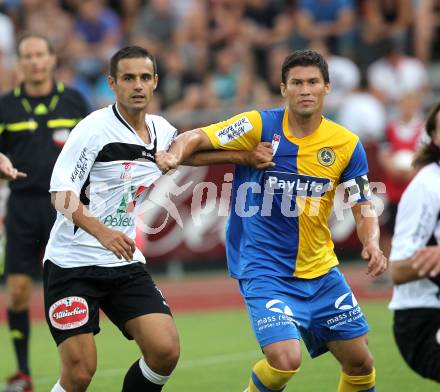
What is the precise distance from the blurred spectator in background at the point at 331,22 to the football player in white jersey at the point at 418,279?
11022mm

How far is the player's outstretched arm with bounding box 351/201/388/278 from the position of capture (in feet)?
20.1

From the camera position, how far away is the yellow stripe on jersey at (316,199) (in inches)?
259

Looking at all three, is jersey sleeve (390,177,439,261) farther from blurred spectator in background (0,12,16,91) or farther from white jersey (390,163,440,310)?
blurred spectator in background (0,12,16,91)

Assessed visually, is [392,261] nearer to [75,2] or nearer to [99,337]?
[99,337]

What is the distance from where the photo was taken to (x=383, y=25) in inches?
666

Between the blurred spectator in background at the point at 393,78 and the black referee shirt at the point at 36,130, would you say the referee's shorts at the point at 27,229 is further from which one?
the blurred spectator in background at the point at 393,78

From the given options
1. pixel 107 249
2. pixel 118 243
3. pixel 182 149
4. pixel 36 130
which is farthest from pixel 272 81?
pixel 118 243

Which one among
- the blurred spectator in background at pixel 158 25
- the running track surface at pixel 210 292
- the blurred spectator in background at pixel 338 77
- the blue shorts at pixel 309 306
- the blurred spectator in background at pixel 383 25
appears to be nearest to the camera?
the blue shorts at pixel 309 306

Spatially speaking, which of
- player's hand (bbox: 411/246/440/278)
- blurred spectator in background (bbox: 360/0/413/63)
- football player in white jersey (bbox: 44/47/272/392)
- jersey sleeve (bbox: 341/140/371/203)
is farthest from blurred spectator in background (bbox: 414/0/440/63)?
player's hand (bbox: 411/246/440/278)

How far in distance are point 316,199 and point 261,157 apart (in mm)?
430

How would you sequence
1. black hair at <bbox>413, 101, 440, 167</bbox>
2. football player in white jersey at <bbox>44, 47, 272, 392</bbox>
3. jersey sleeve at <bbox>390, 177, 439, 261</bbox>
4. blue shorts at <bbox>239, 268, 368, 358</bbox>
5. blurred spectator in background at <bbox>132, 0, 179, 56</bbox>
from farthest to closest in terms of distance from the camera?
blurred spectator in background at <bbox>132, 0, 179, 56</bbox> < blue shorts at <bbox>239, 268, 368, 358</bbox> < football player in white jersey at <bbox>44, 47, 272, 392</bbox> < black hair at <bbox>413, 101, 440, 167</bbox> < jersey sleeve at <bbox>390, 177, 439, 261</bbox>

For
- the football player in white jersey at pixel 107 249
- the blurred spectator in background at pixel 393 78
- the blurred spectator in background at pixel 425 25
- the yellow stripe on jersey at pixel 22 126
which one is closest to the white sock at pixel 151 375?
the football player in white jersey at pixel 107 249

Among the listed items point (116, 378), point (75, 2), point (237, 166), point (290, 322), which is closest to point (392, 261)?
point (290, 322)

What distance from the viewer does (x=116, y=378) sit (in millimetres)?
8773
